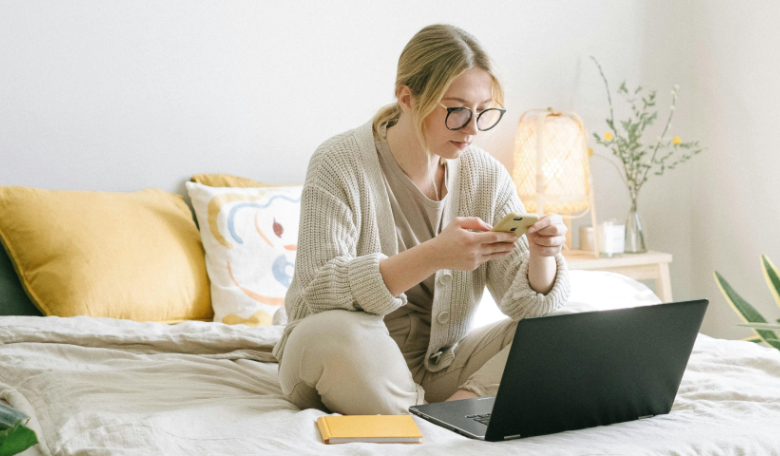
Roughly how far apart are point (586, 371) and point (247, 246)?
1334 mm

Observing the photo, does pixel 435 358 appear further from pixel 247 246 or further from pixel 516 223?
pixel 247 246

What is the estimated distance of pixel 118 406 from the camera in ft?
3.94

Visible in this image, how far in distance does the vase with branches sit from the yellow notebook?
184cm

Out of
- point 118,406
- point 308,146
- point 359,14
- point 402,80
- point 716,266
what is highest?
point 359,14

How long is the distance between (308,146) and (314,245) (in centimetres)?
126

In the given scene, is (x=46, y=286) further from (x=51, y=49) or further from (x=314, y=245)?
(x=314, y=245)

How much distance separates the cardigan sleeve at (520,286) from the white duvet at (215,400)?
0.30ft

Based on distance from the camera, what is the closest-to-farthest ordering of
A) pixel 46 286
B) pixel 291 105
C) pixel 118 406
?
pixel 118 406 → pixel 46 286 → pixel 291 105

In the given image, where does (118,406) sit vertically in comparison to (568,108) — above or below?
below

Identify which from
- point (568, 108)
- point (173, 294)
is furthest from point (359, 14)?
point (173, 294)

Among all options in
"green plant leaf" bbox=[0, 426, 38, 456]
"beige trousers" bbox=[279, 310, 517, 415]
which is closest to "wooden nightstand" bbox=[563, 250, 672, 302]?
"beige trousers" bbox=[279, 310, 517, 415]

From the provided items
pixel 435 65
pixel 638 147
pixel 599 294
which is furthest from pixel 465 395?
pixel 638 147

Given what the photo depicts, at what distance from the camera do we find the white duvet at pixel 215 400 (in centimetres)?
101

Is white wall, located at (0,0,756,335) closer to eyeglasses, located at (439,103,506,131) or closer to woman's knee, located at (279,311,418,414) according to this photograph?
eyeglasses, located at (439,103,506,131)
